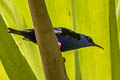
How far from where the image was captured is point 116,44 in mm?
493

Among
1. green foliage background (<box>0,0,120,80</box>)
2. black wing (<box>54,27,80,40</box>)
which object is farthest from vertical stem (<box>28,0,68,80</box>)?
green foliage background (<box>0,0,120,80</box>)

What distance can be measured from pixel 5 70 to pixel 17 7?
15 centimetres

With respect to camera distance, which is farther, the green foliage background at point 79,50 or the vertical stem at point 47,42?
the green foliage background at point 79,50

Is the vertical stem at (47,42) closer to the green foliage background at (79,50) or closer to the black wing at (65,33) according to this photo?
the black wing at (65,33)

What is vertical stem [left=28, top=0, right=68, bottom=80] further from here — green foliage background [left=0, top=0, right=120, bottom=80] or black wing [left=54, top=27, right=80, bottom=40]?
green foliage background [left=0, top=0, right=120, bottom=80]

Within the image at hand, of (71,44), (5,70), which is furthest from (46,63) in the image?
(5,70)

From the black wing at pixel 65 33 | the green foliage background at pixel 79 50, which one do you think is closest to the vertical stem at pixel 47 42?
the black wing at pixel 65 33

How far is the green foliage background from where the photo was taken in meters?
0.48

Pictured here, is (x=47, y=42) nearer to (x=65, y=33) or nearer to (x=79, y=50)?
(x=65, y=33)

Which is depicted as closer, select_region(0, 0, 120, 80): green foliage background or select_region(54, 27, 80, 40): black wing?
select_region(54, 27, 80, 40): black wing

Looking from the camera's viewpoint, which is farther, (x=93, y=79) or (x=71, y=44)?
(x=93, y=79)

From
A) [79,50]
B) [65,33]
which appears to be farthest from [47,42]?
[79,50]

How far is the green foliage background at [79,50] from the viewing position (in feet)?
1.56

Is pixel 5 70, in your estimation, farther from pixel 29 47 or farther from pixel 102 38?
pixel 102 38
